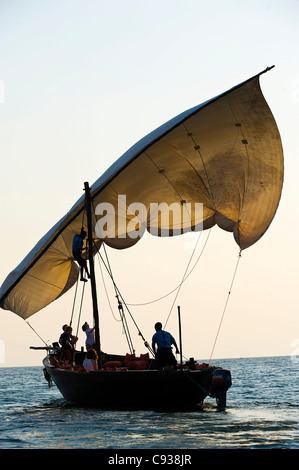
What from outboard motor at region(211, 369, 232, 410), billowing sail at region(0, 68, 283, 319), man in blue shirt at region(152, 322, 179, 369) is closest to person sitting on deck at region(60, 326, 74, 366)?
billowing sail at region(0, 68, 283, 319)

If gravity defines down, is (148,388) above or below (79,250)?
below

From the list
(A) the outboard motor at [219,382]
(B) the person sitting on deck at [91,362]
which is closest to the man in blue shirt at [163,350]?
(A) the outboard motor at [219,382]

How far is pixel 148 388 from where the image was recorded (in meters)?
17.7

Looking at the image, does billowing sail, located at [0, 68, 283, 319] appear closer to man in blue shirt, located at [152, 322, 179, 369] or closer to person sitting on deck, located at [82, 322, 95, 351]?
person sitting on deck, located at [82, 322, 95, 351]

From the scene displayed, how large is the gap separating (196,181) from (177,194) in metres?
0.80

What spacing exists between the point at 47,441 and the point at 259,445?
13.6ft

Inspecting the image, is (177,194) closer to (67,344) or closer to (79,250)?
(79,250)

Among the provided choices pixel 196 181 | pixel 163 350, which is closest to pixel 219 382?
pixel 163 350

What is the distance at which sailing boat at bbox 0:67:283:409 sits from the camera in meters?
20.5

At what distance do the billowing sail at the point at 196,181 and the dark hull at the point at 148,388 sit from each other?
13.2ft

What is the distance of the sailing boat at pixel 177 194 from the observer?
67.1 ft

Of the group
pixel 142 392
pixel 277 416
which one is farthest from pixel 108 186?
pixel 277 416

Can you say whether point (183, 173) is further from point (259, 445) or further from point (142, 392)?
point (259, 445)

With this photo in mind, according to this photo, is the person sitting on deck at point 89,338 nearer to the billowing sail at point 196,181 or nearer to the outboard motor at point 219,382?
the billowing sail at point 196,181
